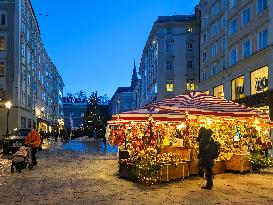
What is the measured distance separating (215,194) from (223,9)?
3769cm

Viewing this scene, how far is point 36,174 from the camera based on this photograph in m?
16.7

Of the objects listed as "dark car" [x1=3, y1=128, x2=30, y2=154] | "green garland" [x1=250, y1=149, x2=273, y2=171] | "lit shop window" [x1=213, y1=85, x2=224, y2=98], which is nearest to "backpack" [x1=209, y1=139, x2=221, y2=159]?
"green garland" [x1=250, y1=149, x2=273, y2=171]

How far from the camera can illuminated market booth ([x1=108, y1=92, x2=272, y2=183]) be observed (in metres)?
14.6

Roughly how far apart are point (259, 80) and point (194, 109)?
69.8 feet

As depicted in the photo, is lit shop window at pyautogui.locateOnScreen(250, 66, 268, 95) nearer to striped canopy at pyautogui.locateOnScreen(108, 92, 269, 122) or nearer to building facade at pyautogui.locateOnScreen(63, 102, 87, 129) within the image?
striped canopy at pyautogui.locateOnScreen(108, 92, 269, 122)

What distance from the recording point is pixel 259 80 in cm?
3431

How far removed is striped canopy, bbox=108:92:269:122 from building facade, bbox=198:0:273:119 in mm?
16210

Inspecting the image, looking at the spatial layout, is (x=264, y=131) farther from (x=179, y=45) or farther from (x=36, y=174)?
(x=179, y=45)

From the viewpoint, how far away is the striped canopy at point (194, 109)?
→ 1482 centimetres

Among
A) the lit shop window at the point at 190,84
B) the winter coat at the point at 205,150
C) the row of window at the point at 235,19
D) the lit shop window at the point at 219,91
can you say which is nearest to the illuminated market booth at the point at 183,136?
the winter coat at the point at 205,150

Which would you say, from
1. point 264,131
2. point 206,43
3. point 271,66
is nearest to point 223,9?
point 206,43

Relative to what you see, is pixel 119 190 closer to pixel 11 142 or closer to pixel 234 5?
pixel 11 142

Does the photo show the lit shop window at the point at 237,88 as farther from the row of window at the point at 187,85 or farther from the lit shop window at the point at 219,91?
the row of window at the point at 187,85

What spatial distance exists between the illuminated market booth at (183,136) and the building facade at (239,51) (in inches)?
548
